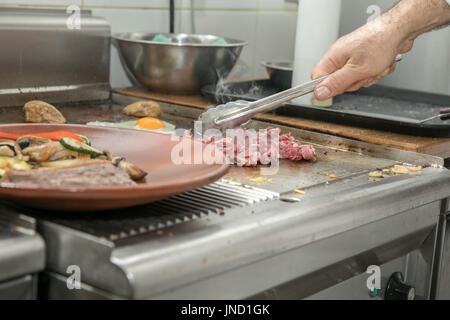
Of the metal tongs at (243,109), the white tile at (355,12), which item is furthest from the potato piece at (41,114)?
the white tile at (355,12)

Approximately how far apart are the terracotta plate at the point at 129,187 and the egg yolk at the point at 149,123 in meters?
0.44

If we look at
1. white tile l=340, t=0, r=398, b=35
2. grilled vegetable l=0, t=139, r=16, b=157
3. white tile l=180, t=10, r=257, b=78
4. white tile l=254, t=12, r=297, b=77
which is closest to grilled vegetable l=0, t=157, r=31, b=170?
grilled vegetable l=0, t=139, r=16, b=157

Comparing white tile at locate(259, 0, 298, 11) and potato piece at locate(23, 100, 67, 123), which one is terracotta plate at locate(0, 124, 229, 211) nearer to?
potato piece at locate(23, 100, 67, 123)

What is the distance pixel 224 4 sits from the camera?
8.55ft

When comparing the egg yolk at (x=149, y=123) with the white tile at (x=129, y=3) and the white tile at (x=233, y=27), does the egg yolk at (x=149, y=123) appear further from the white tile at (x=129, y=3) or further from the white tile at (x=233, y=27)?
the white tile at (x=233, y=27)

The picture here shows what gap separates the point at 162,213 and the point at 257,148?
0.49 meters

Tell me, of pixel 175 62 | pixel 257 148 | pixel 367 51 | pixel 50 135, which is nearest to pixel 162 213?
pixel 50 135

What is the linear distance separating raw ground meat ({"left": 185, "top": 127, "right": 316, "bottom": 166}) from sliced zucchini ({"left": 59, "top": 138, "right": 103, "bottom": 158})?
1.21 ft

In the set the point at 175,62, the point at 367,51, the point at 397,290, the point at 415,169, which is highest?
the point at 367,51

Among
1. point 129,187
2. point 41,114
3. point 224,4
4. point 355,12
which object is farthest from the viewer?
point 224,4

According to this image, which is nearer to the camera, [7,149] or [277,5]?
[7,149]

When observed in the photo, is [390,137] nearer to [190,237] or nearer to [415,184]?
[415,184]

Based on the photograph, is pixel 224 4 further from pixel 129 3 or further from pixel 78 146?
pixel 78 146
